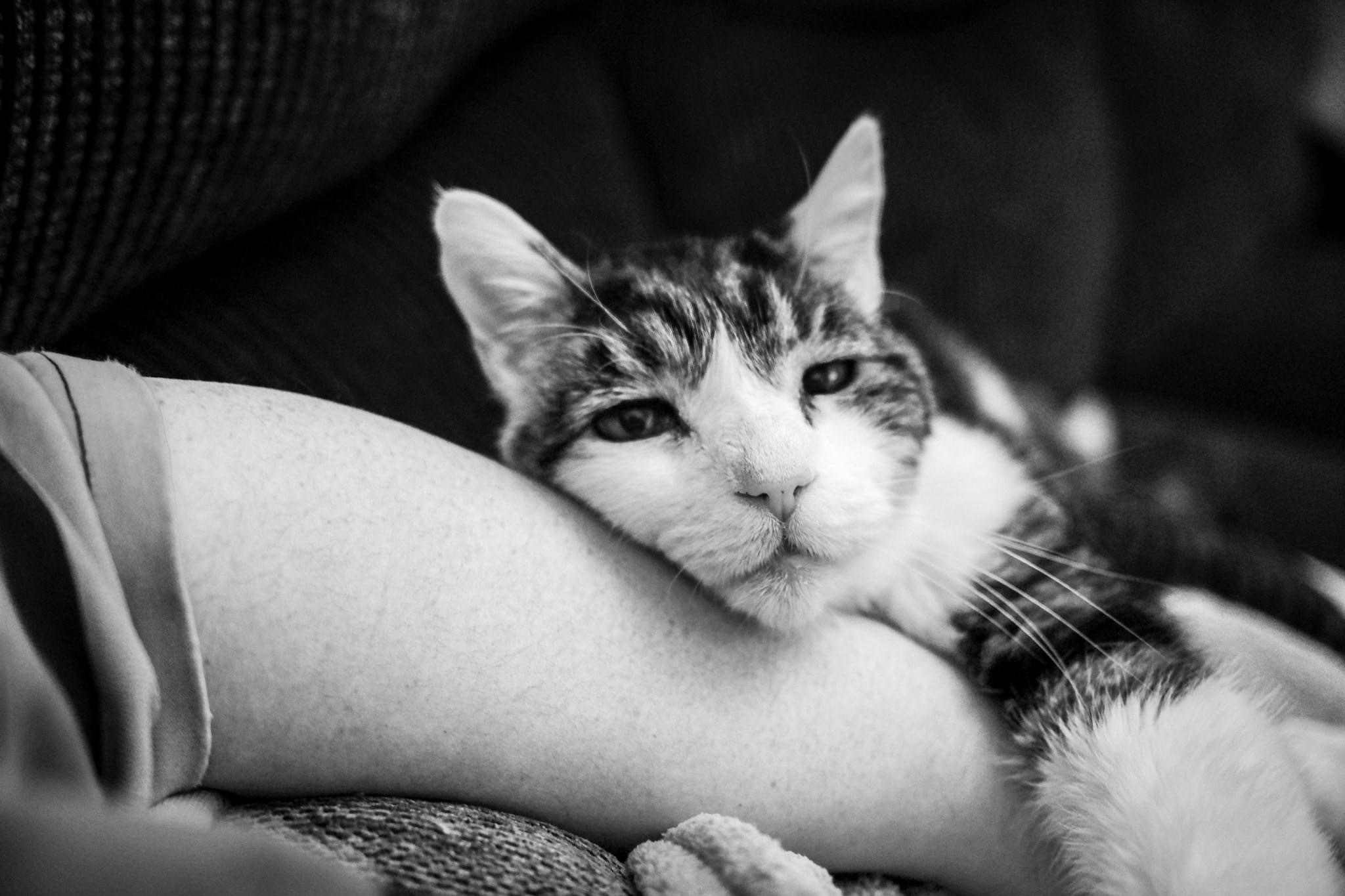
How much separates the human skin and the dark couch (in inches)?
10.1

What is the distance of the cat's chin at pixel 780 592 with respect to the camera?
2.20ft

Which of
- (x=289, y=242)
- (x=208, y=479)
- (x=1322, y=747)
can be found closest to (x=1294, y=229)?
(x=1322, y=747)

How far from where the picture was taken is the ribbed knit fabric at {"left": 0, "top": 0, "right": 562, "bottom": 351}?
628 mm

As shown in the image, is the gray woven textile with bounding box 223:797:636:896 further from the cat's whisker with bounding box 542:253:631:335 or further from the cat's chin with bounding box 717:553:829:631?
the cat's whisker with bounding box 542:253:631:335

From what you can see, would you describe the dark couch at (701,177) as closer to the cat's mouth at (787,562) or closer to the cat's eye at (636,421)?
the cat's eye at (636,421)

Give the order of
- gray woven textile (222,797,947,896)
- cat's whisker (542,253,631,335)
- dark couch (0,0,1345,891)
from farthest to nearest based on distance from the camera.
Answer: cat's whisker (542,253,631,335) → dark couch (0,0,1345,891) → gray woven textile (222,797,947,896)

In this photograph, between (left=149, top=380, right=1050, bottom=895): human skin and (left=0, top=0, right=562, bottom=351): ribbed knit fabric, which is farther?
(left=0, top=0, right=562, bottom=351): ribbed knit fabric

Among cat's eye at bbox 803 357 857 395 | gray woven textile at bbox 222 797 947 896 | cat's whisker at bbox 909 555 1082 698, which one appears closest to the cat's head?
cat's eye at bbox 803 357 857 395

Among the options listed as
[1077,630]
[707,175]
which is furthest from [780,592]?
[707,175]

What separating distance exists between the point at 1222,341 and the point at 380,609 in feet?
7.81

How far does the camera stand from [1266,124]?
217 cm

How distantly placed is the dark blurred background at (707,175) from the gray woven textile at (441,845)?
1.41 ft

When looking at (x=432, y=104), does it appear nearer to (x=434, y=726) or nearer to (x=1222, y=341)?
(x=434, y=726)

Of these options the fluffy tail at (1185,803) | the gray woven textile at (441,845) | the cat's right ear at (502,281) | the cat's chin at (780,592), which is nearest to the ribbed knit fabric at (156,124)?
the cat's right ear at (502,281)
